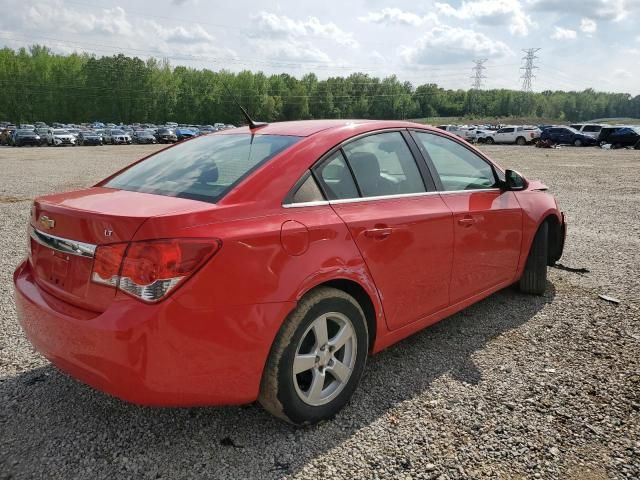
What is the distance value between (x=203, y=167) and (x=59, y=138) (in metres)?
49.5

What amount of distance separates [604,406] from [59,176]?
18.1 meters

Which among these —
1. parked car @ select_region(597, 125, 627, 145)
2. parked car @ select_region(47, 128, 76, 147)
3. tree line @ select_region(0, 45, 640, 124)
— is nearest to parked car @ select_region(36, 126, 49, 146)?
parked car @ select_region(47, 128, 76, 147)

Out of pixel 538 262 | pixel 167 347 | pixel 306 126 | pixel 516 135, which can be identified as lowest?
pixel 538 262

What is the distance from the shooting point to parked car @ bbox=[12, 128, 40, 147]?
44250 mm

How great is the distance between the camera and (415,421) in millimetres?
2846

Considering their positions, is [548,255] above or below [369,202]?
below

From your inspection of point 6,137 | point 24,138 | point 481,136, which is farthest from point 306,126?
point 6,137

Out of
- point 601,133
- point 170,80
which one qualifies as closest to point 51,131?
point 601,133

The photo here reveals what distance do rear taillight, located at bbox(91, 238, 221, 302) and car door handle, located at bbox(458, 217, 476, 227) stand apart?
193 cm

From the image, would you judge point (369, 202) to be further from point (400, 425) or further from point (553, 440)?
point (553, 440)

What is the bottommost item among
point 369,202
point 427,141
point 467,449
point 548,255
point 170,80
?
point 467,449

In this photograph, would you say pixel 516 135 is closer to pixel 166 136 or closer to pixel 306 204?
pixel 166 136

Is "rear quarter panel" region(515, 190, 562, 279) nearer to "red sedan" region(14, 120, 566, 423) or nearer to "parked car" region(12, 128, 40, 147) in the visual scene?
"red sedan" region(14, 120, 566, 423)

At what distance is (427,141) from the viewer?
146 inches
